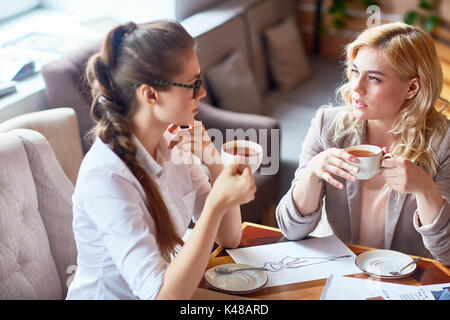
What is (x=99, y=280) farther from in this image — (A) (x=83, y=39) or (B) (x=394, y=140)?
(A) (x=83, y=39)

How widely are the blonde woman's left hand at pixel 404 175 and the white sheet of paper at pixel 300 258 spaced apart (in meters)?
0.24

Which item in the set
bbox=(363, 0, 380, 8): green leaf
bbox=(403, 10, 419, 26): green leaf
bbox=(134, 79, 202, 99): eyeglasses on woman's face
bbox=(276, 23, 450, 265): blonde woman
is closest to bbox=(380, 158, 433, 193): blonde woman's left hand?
bbox=(276, 23, 450, 265): blonde woman

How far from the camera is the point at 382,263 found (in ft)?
5.28

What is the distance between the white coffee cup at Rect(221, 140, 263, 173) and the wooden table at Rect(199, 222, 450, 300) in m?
0.31

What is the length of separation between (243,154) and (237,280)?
0.33 m

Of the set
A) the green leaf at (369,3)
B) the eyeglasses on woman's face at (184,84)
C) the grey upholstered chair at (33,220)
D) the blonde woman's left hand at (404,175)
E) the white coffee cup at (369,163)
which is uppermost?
the eyeglasses on woman's face at (184,84)

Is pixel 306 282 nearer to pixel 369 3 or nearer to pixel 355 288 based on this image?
pixel 355 288

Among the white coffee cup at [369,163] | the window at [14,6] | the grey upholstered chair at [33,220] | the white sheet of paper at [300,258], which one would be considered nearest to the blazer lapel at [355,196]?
the white sheet of paper at [300,258]

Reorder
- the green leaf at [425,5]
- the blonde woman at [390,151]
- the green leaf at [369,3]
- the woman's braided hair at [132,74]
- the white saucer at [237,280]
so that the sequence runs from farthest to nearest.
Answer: the green leaf at [369,3]
the green leaf at [425,5]
the blonde woman at [390,151]
the white saucer at [237,280]
the woman's braided hair at [132,74]

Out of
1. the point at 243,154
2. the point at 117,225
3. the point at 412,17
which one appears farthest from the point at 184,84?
the point at 412,17

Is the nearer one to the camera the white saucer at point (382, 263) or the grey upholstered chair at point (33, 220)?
the white saucer at point (382, 263)

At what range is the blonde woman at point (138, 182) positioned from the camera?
1303 mm

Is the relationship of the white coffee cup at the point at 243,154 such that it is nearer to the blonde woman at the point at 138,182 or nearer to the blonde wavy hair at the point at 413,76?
the blonde woman at the point at 138,182

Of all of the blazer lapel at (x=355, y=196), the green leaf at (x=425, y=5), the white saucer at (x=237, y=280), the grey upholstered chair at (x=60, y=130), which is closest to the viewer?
the white saucer at (x=237, y=280)
